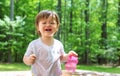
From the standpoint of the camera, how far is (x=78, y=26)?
16.4 m

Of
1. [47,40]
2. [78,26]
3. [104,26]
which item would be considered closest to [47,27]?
[47,40]

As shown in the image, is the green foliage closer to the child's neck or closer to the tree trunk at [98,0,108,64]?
the tree trunk at [98,0,108,64]

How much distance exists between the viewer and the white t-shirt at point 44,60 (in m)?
1.54

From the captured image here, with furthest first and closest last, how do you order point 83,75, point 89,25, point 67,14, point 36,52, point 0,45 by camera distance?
point 67,14
point 89,25
point 0,45
point 83,75
point 36,52

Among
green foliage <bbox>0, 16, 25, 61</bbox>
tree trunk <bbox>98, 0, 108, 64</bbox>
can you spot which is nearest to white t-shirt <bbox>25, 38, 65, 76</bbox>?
green foliage <bbox>0, 16, 25, 61</bbox>

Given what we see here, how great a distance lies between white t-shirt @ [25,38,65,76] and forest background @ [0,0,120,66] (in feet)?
43.0

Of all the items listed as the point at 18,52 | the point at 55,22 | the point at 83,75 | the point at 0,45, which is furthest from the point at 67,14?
the point at 55,22

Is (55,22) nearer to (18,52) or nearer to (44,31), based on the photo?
(44,31)

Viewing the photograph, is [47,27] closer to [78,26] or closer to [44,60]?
[44,60]

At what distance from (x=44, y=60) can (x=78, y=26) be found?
48.8 feet

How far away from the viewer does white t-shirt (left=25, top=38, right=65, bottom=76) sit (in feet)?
5.07

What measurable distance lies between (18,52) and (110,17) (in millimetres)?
5334

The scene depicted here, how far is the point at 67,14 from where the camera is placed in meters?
17.4

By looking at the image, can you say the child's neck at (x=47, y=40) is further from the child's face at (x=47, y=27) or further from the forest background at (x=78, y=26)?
the forest background at (x=78, y=26)
